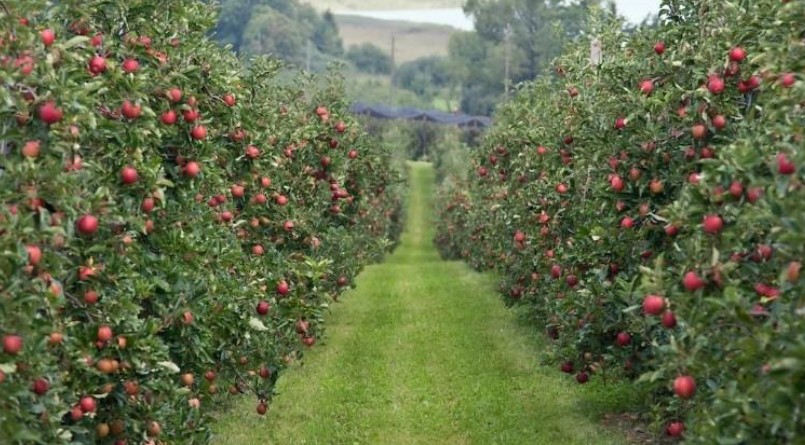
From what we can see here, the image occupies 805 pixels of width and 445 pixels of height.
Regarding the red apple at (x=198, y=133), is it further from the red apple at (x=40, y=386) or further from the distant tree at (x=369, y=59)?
the distant tree at (x=369, y=59)

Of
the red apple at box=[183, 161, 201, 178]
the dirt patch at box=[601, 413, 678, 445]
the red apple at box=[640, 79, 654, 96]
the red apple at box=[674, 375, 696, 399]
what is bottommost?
the dirt patch at box=[601, 413, 678, 445]

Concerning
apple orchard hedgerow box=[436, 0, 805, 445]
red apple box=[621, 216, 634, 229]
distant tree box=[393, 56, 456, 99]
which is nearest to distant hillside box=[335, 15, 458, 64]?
distant tree box=[393, 56, 456, 99]

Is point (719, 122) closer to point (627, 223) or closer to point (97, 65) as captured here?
point (627, 223)

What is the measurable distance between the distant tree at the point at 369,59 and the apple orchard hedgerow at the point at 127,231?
12131cm

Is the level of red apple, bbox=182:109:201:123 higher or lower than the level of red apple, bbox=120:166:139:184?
higher

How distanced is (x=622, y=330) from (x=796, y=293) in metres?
4.10

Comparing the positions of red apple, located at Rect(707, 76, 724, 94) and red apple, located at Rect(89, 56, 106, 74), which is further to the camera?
red apple, located at Rect(707, 76, 724, 94)

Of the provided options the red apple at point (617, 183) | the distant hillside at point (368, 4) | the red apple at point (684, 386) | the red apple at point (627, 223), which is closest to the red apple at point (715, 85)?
the red apple at point (617, 183)

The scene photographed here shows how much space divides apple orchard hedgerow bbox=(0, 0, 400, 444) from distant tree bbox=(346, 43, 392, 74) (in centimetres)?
12131

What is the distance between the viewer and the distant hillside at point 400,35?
172750 mm

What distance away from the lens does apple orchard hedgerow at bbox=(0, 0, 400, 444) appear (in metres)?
4.78

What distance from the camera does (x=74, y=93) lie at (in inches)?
195

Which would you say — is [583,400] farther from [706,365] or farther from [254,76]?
[706,365]

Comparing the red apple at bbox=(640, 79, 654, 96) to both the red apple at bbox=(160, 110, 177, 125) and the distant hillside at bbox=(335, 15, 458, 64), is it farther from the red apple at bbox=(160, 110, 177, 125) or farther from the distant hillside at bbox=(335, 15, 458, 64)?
the distant hillside at bbox=(335, 15, 458, 64)
